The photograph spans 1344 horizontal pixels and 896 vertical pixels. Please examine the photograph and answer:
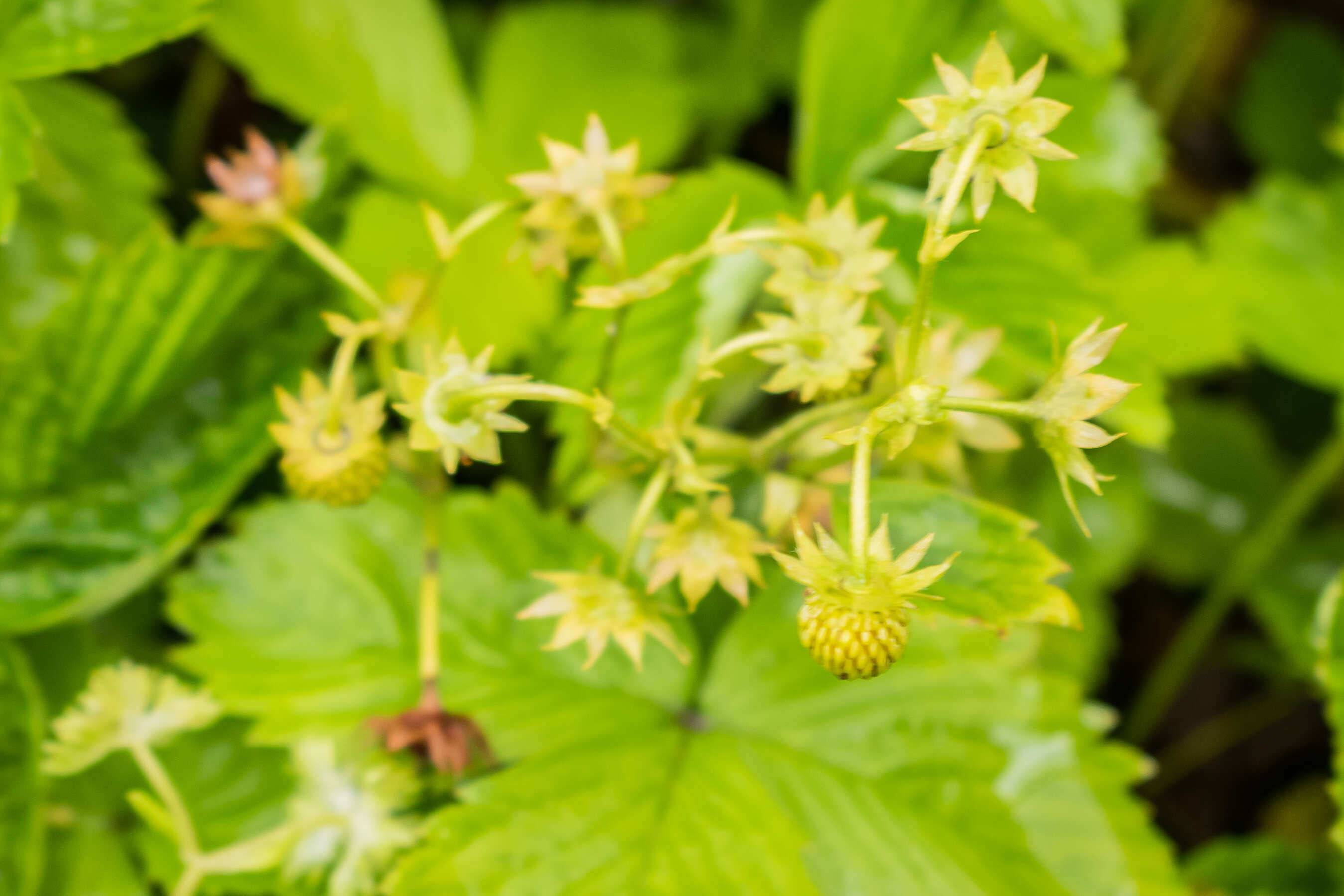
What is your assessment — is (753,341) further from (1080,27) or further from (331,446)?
(1080,27)

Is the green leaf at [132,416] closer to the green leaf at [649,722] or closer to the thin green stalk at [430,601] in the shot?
the green leaf at [649,722]

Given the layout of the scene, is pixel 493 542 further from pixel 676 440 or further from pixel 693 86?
pixel 693 86

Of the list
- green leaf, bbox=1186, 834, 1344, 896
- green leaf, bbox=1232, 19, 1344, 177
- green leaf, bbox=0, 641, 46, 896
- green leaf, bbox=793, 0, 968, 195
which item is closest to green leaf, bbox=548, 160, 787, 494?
green leaf, bbox=793, 0, 968, 195

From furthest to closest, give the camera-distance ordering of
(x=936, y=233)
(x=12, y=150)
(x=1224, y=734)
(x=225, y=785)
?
(x=1224, y=734), (x=225, y=785), (x=12, y=150), (x=936, y=233)

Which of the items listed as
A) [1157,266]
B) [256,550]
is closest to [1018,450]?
[1157,266]

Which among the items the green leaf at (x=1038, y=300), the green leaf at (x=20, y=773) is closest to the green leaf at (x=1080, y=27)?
the green leaf at (x=1038, y=300)

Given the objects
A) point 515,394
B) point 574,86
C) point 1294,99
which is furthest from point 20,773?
point 1294,99
